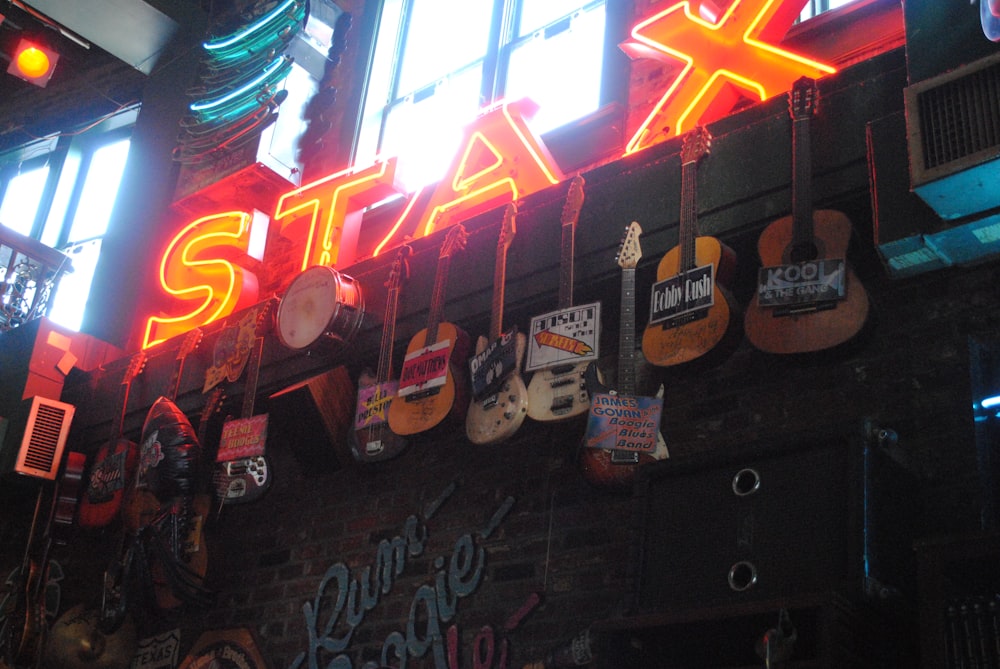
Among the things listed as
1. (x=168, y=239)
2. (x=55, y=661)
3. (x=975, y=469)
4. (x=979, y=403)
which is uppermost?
(x=168, y=239)

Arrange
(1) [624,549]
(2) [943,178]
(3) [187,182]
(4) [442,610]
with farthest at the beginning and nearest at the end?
(3) [187,182], (4) [442,610], (1) [624,549], (2) [943,178]

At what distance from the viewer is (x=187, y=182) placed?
6730 millimetres

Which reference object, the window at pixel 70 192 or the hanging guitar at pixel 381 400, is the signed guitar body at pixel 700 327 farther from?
the window at pixel 70 192

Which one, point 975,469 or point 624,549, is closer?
point 975,469

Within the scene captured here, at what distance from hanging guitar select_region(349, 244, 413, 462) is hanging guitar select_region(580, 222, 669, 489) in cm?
91

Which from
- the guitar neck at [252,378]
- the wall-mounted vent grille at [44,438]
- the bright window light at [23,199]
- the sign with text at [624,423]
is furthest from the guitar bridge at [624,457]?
the bright window light at [23,199]

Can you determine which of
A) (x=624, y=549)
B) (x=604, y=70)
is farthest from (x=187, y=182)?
Result: (x=624, y=549)

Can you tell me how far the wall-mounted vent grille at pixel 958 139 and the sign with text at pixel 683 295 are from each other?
2.32ft

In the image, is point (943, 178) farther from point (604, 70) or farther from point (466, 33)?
point (466, 33)

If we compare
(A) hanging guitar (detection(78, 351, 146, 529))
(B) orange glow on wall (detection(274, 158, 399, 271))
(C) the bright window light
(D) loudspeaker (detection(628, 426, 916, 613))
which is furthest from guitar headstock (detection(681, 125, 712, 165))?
(C) the bright window light

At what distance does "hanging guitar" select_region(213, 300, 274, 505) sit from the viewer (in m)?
4.73

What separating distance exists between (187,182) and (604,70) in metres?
2.82

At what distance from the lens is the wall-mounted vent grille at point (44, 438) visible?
5.58 metres

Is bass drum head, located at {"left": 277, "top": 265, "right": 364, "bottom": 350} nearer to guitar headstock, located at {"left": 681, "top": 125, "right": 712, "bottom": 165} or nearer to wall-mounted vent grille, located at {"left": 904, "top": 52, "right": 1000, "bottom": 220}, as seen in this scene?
guitar headstock, located at {"left": 681, "top": 125, "right": 712, "bottom": 165}
